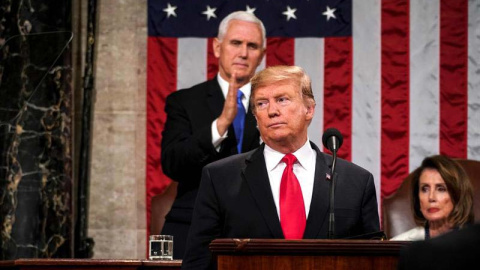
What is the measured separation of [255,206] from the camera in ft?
10.3

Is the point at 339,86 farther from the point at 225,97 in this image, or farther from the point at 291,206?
the point at 291,206

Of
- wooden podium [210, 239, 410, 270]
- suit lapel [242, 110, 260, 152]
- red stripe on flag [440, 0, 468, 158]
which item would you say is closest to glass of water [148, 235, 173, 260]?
suit lapel [242, 110, 260, 152]

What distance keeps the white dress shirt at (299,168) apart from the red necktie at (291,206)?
0.03 metres

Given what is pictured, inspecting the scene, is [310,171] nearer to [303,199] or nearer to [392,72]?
[303,199]

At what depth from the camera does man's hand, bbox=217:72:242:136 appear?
4.38 meters

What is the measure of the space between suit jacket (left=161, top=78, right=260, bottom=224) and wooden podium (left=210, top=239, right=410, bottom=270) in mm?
1805

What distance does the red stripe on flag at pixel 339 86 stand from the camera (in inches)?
260

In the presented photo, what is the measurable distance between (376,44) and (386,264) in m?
4.28

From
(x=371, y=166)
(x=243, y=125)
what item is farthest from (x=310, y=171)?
(x=371, y=166)

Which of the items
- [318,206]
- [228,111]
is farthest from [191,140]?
[318,206]

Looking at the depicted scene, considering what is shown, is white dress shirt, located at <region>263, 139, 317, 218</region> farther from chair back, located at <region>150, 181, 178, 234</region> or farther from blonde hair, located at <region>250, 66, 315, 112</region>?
chair back, located at <region>150, 181, 178, 234</region>

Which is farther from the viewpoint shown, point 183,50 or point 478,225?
point 183,50

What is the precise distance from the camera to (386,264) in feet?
8.50

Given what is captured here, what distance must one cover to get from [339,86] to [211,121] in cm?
220
